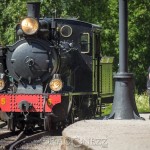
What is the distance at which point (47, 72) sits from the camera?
12.4 m

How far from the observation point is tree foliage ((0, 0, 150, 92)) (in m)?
28.2

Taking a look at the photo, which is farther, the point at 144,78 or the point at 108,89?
the point at 144,78

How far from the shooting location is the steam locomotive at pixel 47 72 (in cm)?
1208

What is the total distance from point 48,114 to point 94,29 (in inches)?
110

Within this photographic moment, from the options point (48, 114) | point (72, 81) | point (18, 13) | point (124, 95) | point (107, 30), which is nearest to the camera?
point (124, 95)

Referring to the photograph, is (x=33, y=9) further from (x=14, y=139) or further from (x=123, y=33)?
(x=14, y=139)

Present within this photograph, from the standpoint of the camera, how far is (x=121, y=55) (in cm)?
1095

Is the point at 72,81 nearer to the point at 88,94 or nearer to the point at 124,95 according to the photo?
the point at 88,94

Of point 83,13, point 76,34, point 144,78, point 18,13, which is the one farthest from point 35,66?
point 144,78

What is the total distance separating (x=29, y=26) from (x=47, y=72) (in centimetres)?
109

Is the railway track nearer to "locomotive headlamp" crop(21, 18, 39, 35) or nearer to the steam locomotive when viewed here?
the steam locomotive

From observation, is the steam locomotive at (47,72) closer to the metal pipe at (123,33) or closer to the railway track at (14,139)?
the railway track at (14,139)

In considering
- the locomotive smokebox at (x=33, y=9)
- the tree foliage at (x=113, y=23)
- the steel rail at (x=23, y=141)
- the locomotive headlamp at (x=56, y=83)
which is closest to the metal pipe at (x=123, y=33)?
the locomotive headlamp at (x=56, y=83)

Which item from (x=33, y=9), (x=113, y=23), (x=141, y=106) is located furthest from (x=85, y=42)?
(x=113, y=23)
